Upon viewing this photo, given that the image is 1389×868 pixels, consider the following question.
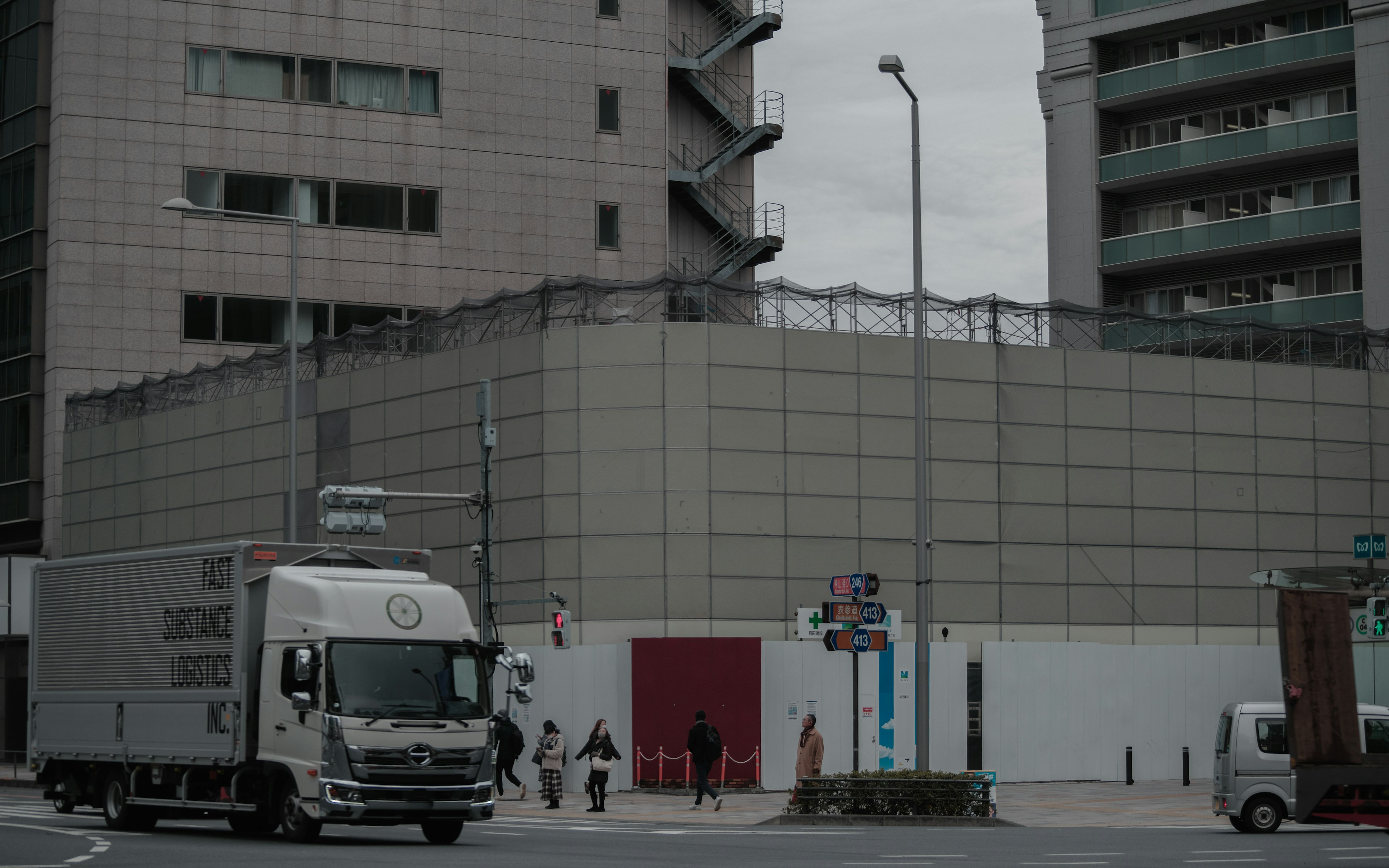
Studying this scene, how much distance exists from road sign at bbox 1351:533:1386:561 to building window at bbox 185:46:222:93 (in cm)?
3734

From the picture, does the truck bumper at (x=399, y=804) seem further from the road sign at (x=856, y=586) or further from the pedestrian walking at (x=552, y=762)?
the pedestrian walking at (x=552, y=762)

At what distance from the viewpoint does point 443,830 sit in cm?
2280

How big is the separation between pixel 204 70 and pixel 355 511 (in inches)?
1194

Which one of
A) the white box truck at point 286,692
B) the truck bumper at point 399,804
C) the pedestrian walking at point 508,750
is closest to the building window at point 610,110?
the pedestrian walking at point 508,750

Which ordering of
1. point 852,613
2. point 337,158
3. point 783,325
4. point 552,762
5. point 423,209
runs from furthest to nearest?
point 423,209, point 337,158, point 783,325, point 552,762, point 852,613

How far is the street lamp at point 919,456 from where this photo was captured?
27250 mm

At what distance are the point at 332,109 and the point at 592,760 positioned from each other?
32984mm

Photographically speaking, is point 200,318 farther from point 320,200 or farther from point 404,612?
point 404,612

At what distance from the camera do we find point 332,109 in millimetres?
57719

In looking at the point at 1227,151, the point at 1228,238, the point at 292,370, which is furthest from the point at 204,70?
the point at 1228,238

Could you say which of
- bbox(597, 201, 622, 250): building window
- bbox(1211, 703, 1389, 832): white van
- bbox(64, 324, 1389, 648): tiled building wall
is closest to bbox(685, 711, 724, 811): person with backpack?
bbox(64, 324, 1389, 648): tiled building wall

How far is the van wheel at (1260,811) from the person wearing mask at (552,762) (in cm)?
1132

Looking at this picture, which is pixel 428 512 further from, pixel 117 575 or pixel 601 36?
pixel 601 36

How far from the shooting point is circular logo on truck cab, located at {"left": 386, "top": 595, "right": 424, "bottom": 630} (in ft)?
73.7
